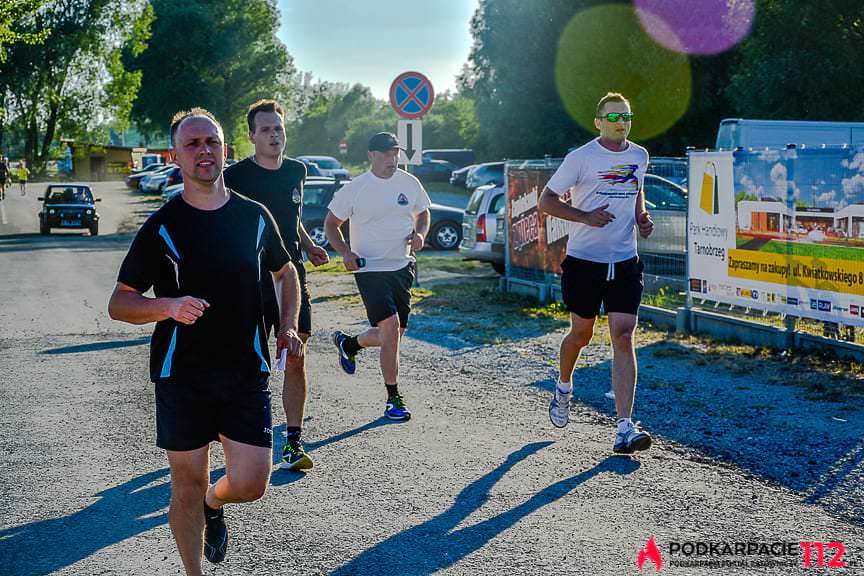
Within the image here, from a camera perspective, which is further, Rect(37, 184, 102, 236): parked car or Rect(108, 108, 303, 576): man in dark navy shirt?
Rect(37, 184, 102, 236): parked car

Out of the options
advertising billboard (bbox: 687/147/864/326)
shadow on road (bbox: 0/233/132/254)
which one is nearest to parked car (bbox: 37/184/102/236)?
shadow on road (bbox: 0/233/132/254)

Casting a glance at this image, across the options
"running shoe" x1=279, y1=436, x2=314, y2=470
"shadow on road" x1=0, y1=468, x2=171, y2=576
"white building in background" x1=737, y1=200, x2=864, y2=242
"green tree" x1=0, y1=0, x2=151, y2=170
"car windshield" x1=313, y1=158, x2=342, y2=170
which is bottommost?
"shadow on road" x1=0, y1=468, x2=171, y2=576

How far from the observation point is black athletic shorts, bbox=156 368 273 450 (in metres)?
3.96

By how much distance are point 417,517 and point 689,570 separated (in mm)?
1393

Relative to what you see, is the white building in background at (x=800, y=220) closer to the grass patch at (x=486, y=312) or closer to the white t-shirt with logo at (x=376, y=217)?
the grass patch at (x=486, y=312)

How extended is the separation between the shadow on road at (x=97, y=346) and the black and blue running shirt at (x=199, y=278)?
7.29m

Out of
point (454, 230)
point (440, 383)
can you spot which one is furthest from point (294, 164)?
point (454, 230)

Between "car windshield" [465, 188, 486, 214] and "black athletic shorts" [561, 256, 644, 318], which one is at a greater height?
"car windshield" [465, 188, 486, 214]

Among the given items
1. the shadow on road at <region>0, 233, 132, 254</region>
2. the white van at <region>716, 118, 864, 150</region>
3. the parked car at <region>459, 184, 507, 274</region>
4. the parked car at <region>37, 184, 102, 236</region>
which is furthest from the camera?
the parked car at <region>37, 184, 102, 236</region>

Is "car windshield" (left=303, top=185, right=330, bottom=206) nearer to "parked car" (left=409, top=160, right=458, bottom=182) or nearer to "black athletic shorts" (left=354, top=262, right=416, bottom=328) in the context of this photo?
"black athletic shorts" (left=354, top=262, right=416, bottom=328)

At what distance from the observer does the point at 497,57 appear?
171 ft

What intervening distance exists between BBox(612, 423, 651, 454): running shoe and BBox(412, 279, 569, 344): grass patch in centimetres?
475

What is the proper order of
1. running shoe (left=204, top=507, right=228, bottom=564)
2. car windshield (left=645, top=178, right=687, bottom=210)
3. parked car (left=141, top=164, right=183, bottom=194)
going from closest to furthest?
running shoe (left=204, top=507, right=228, bottom=564) < car windshield (left=645, top=178, right=687, bottom=210) < parked car (left=141, top=164, right=183, bottom=194)

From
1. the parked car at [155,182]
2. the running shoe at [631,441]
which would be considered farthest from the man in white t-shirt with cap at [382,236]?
the parked car at [155,182]
